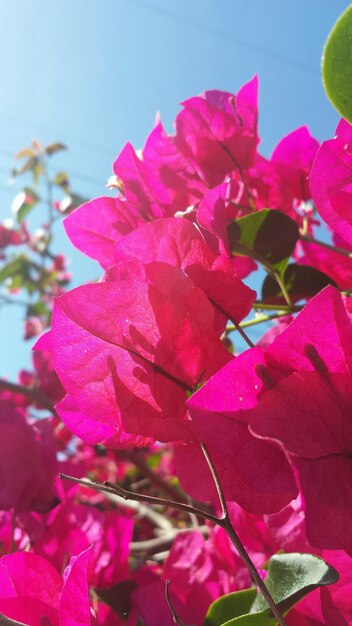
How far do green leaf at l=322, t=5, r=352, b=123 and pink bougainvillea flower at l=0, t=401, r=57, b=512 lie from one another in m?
0.42

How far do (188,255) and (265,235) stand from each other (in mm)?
153

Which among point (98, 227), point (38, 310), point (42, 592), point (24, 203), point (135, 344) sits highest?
point (24, 203)

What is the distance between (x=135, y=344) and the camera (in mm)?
343

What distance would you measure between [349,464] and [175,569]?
349mm

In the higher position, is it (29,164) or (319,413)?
(29,164)

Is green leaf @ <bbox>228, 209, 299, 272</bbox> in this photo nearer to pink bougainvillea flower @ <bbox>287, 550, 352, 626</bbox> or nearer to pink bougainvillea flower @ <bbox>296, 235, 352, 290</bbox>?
pink bougainvillea flower @ <bbox>296, 235, 352, 290</bbox>

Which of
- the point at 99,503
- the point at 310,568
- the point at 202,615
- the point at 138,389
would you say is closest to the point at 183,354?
the point at 138,389

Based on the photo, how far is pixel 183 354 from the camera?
352 millimetres

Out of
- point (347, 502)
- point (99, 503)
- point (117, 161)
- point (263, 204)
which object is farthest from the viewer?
point (99, 503)

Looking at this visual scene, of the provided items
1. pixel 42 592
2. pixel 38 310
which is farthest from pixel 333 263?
pixel 38 310

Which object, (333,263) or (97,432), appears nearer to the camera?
(97,432)

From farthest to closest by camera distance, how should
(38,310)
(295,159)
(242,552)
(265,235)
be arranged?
(38,310) → (295,159) → (265,235) → (242,552)

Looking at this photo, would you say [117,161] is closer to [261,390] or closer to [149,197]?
[149,197]

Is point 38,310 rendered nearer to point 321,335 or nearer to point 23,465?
point 23,465
